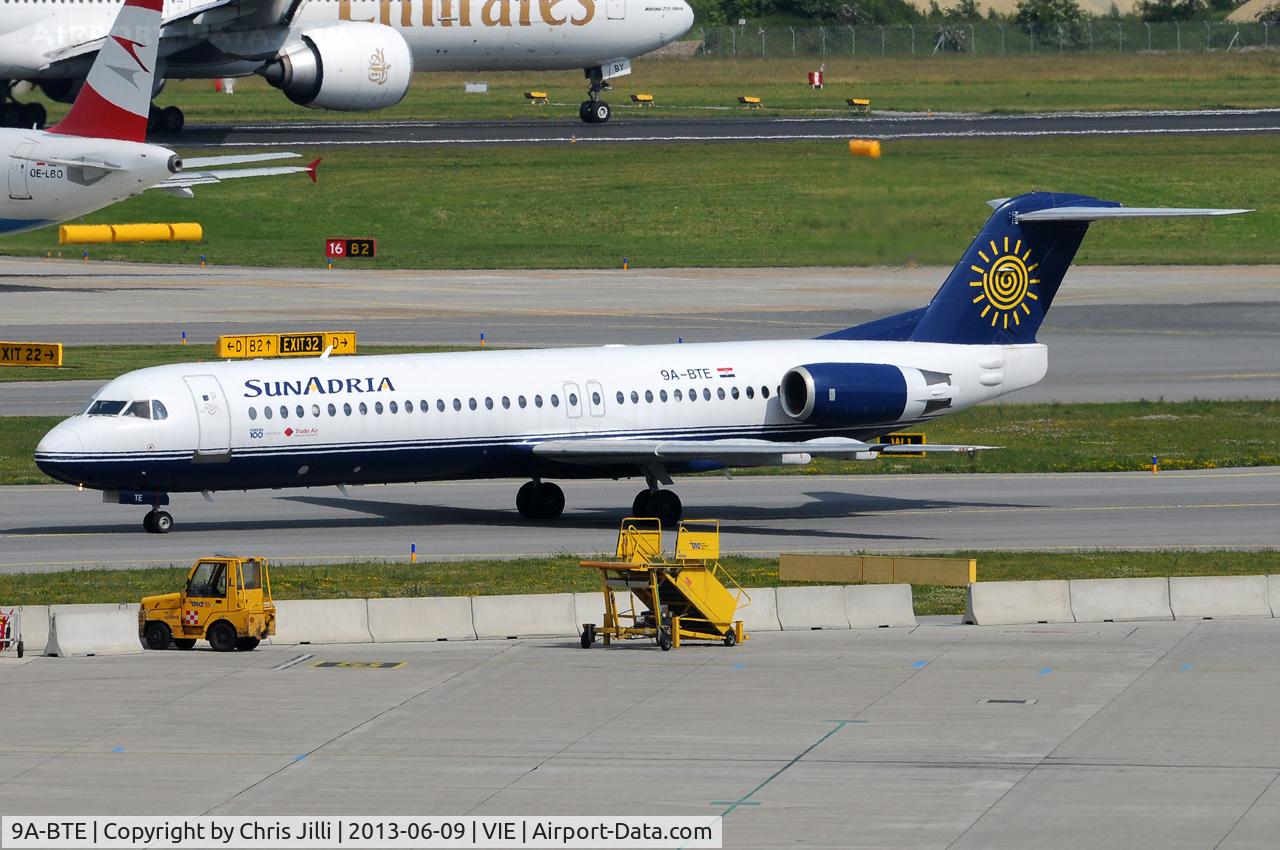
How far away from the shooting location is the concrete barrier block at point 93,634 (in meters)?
31.4

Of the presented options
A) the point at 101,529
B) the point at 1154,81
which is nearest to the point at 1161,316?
the point at 101,529

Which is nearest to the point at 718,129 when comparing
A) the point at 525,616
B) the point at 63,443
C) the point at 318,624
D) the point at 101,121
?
the point at 101,121

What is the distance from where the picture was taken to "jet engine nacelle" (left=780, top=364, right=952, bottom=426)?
4422 centimetres

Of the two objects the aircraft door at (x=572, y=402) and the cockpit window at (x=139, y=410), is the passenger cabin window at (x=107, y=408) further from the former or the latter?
the aircraft door at (x=572, y=402)

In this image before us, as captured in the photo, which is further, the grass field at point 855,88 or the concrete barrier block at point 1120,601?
the grass field at point 855,88

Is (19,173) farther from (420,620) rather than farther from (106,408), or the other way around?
(420,620)

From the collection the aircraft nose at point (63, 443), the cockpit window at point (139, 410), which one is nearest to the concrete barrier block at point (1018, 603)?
the cockpit window at point (139, 410)

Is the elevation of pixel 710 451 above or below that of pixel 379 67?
below

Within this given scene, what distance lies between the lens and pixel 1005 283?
1850 inches

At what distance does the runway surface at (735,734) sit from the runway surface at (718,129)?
70048mm

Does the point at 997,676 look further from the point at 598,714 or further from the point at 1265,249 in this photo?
the point at 1265,249

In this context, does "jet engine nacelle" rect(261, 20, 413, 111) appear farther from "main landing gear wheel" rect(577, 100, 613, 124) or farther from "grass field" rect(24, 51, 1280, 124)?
"main landing gear wheel" rect(577, 100, 613, 124)

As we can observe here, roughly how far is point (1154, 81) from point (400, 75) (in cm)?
6093

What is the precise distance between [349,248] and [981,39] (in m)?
69.1
